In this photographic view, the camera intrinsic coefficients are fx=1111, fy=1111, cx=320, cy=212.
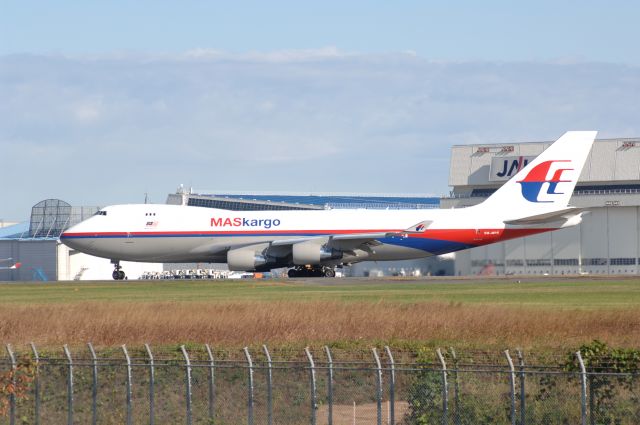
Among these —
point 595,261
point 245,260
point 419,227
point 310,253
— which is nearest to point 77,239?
point 245,260

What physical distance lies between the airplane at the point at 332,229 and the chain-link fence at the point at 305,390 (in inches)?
1594

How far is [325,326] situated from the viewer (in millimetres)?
32812

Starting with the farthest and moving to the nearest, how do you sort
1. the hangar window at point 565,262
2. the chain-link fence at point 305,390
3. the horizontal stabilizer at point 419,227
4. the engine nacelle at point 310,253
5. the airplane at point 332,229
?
the hangar window at point 565,262
the horizontal stabilizer at point 419,227
the airplane at point 332,229
the engine nacelle at point 310,253
the chain-link fence at point 305,390

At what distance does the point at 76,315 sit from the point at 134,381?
31.8ft

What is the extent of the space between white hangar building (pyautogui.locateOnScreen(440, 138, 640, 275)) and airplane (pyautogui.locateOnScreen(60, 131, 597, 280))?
12959 millimetres

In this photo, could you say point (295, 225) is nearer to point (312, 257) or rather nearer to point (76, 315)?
point (312, 257)

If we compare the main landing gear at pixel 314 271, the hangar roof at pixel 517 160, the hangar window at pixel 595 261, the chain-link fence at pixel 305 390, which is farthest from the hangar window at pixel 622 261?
the chain-link fence at pixel 305 390

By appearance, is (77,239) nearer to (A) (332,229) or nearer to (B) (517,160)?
(A) (332,229)

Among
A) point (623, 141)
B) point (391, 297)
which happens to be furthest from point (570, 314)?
point (623, 141)

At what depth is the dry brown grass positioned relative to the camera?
98.1 ft

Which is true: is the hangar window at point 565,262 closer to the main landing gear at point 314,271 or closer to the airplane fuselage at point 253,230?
the airplane fuselage at point 253,230

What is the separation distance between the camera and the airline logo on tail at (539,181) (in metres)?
71.1

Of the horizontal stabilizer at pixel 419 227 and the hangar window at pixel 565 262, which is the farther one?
the hangar window at pixel 565 262

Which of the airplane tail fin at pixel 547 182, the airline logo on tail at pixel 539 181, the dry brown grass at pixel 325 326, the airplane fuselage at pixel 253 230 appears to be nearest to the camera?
the dry brown grass at pixel 325 326
